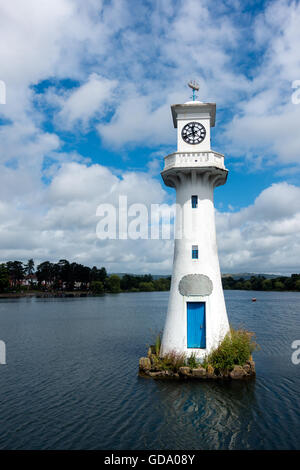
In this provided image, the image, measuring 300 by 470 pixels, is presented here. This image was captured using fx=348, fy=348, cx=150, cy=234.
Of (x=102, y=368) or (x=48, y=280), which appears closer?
(x=102, y=368)

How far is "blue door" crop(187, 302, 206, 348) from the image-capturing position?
1845 centimetres

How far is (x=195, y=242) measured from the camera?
754 inches

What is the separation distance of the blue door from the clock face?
9.11 meters

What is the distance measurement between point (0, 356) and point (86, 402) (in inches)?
541

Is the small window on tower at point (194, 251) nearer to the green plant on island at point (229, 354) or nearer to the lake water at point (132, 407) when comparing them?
the green plant on island at point (229, 354)

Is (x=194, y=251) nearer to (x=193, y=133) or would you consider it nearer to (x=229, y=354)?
(x=229, y=354)

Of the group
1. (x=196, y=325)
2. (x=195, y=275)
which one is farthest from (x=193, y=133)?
(x=196, y=325)

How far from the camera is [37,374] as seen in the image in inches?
847

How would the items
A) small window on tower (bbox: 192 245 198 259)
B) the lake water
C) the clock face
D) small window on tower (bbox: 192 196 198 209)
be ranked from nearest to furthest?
the lake water < small window on tower (bbox: 192 245 198 259) < small window on tower (bbox: 192 196 198 209) < the clock face

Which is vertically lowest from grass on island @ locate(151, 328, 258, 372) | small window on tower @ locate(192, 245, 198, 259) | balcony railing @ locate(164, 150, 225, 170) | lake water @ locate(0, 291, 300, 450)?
lake water @ locate(0, 291, 300, 450)
